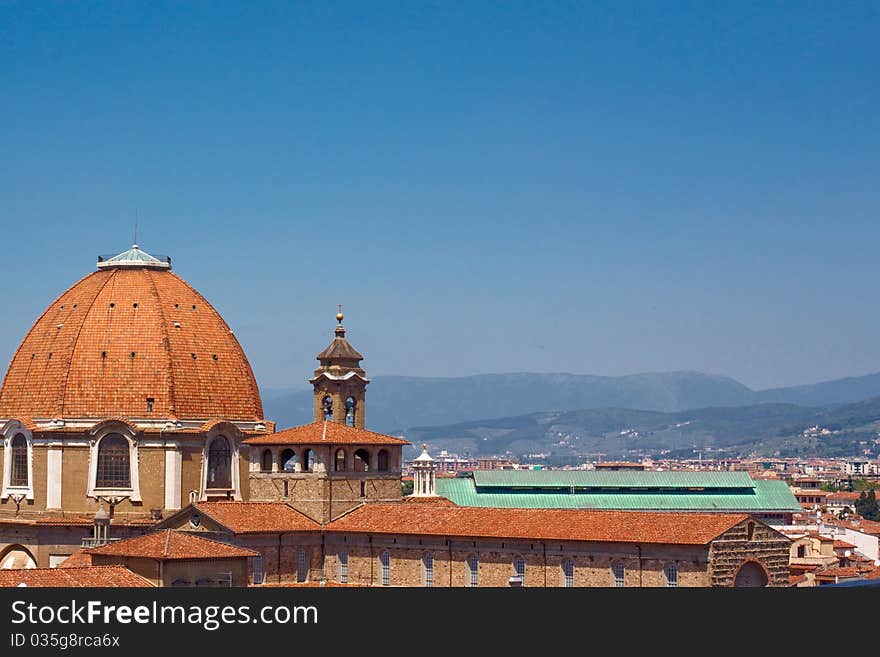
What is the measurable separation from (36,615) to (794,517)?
103745 mm

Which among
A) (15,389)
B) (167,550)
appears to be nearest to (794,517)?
(15,389)

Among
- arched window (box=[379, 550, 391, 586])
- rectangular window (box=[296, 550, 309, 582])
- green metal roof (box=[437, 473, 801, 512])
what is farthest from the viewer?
green metal roof (box=[437, 473, 801, 512])

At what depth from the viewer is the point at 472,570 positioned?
249 feet

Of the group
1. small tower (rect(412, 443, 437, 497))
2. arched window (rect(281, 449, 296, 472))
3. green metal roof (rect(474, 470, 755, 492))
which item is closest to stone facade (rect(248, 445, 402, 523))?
arched window (rect(281, 449, 296, 472))

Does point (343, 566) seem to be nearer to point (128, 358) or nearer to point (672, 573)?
point (128, 358)

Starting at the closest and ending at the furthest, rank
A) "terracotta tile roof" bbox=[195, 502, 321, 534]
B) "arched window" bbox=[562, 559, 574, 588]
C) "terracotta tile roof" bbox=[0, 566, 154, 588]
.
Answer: "terracotta tile roof" bbox=[0, 566, 154, 588]
"arched window" bbox=[562, 559, 574, 588]
"terracotta tile roof" bbox=[195, 502, 321, 534]

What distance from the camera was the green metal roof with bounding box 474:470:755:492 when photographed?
135625 millimetres

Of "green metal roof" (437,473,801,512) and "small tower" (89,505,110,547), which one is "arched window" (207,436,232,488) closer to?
"small tower" (89,505,110,547)

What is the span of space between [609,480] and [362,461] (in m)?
54.3

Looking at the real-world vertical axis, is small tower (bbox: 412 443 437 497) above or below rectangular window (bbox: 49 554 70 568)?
above

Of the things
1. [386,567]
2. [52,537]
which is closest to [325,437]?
[386,567]

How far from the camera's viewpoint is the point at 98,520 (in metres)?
81.6

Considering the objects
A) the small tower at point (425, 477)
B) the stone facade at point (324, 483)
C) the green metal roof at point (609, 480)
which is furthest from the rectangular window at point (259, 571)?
the green metal roof at point (609, 480)

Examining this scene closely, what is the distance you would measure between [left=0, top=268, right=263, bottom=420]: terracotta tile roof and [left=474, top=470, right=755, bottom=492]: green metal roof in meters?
49.3
